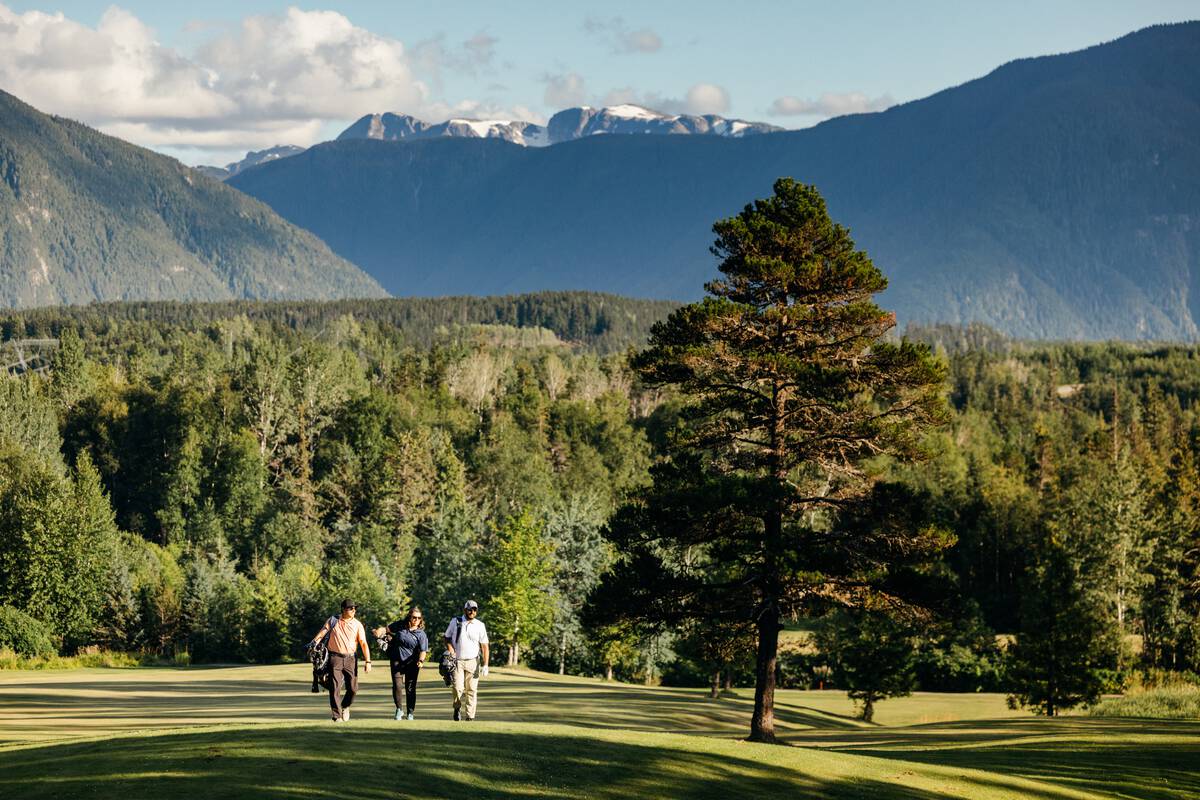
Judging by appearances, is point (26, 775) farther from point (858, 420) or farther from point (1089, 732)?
point (1089, 732)

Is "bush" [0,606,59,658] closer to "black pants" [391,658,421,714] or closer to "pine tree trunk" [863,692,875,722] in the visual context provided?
"pine tree trunk" [863,692,875,722]

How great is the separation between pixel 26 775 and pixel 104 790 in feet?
7.59

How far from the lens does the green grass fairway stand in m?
18.6

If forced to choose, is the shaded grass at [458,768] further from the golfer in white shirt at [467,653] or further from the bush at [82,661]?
the bush at [82,661]

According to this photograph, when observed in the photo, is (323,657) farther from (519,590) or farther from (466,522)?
(466,522)

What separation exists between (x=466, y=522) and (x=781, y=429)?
59421mm

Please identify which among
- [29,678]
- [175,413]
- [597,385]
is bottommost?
[29,678]

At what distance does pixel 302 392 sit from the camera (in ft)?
402

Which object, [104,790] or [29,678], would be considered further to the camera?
[29,678]

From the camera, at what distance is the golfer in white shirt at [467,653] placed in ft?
82.6

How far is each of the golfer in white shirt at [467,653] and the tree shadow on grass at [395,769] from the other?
7.83ft

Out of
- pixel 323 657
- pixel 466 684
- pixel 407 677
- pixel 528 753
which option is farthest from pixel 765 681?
pixel 323 657

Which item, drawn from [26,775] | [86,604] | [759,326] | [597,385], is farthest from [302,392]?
[26,775]

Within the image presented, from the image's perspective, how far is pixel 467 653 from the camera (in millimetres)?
25328
